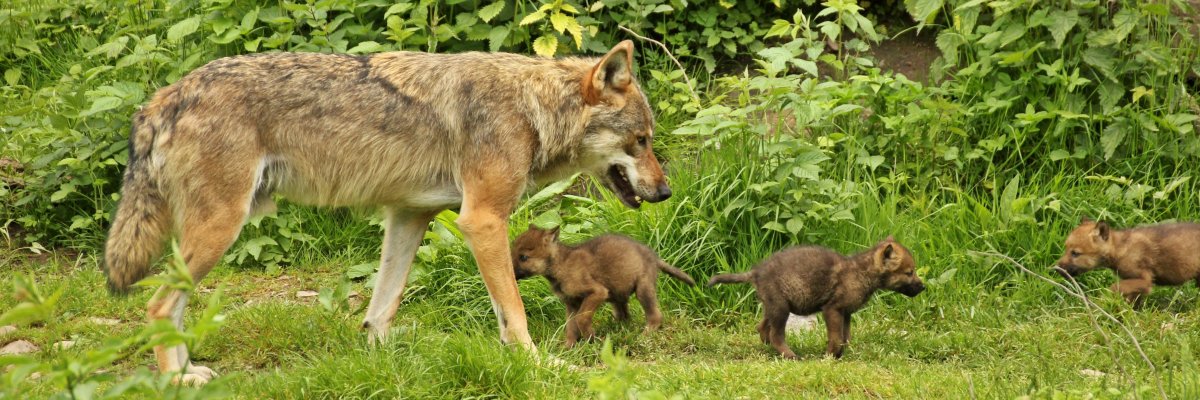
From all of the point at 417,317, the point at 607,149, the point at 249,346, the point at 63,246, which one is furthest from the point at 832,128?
the point at 63,246

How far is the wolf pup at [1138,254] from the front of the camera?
688 cm

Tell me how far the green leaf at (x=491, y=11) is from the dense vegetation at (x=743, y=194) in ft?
0.05

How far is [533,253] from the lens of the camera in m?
6.69

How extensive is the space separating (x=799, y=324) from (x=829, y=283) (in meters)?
1.08

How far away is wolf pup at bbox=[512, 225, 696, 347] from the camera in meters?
6.67

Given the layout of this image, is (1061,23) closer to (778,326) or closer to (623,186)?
(778,326)

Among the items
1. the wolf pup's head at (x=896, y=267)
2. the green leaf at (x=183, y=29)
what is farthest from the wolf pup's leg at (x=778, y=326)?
the green leaf at (x=183, y=29)

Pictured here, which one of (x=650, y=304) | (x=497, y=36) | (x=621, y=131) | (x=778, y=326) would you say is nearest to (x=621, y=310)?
(x=650, y=304)

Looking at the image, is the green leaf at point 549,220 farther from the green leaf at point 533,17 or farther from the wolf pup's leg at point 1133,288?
the wolf pup's leg at point 1133,288

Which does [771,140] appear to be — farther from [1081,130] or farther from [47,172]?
[47,172]

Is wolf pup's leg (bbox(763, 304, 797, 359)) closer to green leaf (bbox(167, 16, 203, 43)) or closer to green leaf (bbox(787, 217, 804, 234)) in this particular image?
green leaf (bbox(787, 217, 804, 234))

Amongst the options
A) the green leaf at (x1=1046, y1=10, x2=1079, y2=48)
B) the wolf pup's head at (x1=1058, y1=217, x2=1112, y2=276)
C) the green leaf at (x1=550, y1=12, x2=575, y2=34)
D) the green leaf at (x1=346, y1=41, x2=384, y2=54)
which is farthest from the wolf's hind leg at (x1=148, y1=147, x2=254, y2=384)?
the green leaf at (x1=1046, y1=10, x2=1079, y2=48)

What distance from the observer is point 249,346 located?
6750 millimetres

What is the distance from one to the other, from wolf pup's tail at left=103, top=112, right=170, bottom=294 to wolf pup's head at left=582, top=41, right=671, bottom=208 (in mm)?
2069
